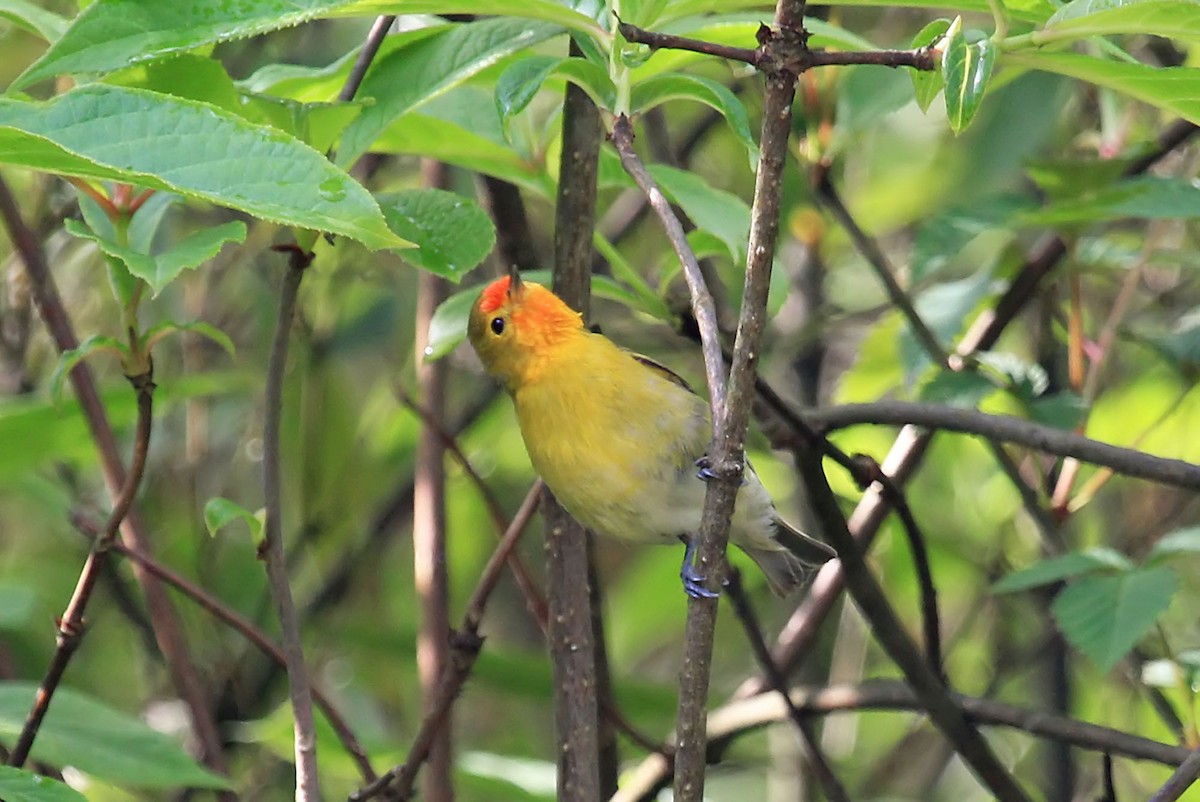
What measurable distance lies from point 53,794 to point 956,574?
3.07 meters

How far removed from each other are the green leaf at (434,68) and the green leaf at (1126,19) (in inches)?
24.2

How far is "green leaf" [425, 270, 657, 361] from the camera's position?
2.20 metres

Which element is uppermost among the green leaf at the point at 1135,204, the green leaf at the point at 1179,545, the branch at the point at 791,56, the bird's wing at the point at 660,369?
the green leaf at the point at 1135,204

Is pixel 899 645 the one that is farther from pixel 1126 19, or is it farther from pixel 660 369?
pixel 1126 19

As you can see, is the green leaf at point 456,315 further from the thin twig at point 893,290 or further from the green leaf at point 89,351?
the thin twig at point 893,290

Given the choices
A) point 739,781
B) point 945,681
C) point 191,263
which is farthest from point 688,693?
point 739,781

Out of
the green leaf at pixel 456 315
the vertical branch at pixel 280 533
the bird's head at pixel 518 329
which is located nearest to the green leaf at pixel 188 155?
the vertical branch at pixel 280 533

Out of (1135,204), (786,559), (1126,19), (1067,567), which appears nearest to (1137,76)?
(1126,19)

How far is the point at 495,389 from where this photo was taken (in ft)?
14.3

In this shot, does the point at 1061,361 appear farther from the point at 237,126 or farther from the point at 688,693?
the point at 237,126

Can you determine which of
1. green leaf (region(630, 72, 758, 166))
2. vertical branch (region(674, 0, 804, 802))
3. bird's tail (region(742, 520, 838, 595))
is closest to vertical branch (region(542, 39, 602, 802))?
green leaf (region(630, 72, 758, 166))

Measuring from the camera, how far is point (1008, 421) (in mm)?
2203

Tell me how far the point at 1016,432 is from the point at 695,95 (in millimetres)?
799

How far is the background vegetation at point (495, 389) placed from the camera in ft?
5.39
